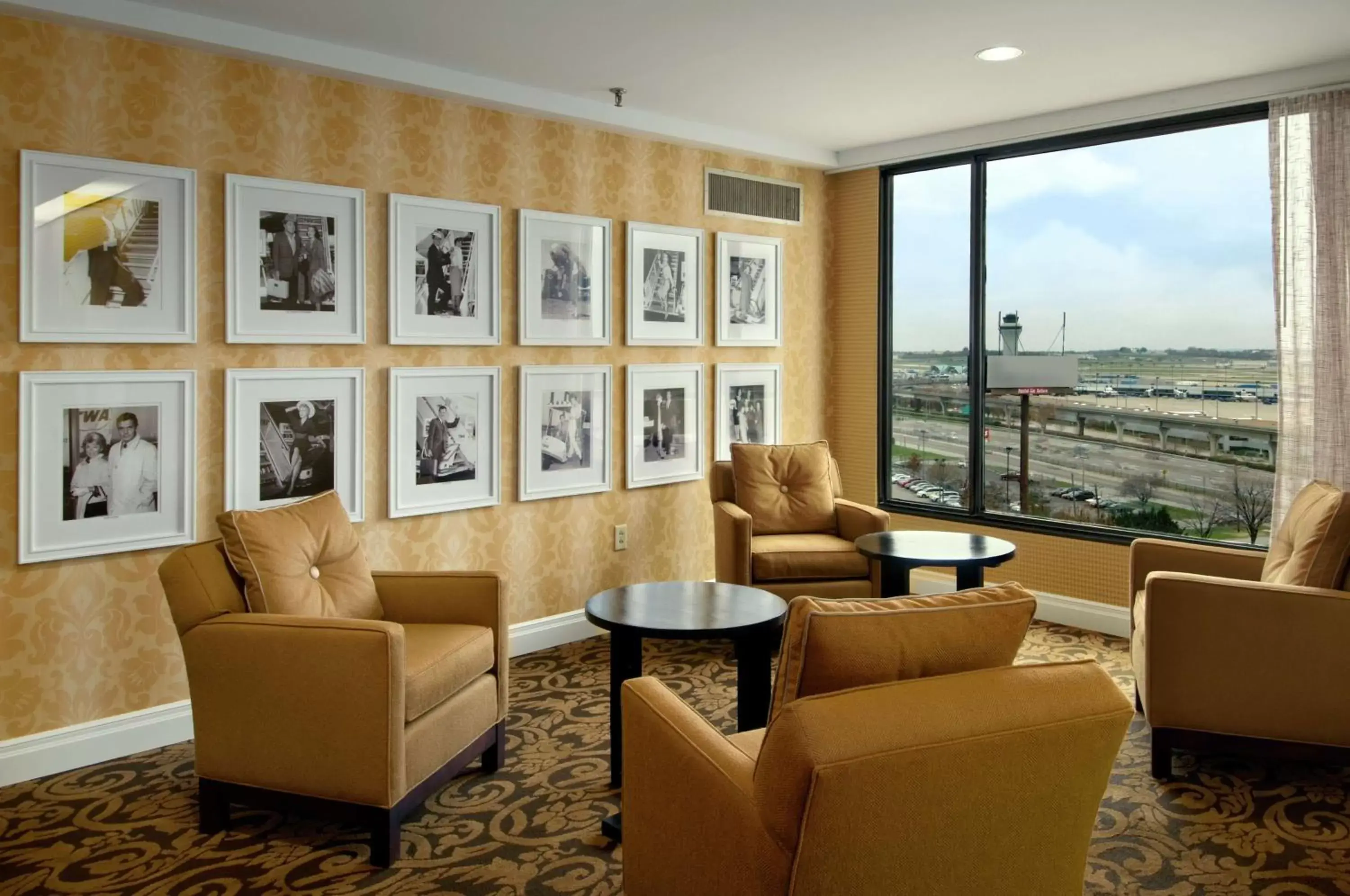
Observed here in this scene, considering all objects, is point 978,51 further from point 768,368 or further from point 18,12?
point 18,12

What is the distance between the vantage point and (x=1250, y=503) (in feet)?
16.3

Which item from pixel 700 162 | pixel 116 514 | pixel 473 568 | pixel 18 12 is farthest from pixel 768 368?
pixel 18 12

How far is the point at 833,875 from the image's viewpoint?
1832mm

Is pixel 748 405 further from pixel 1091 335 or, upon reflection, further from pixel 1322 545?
pixel 1322 545

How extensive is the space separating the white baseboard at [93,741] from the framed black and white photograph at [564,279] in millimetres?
2251

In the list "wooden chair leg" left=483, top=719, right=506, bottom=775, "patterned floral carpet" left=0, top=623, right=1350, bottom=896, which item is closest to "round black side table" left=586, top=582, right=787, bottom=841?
"patterned floral carpet" left=0, top=623, right=1350, bottom=896

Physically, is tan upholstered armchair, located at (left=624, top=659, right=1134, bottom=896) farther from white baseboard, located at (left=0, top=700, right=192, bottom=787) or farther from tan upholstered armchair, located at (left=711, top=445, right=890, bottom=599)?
tan upholstered armchair, located at (left=711, top=445, right=890, bottom=599)

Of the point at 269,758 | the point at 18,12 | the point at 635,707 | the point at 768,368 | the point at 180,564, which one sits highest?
the point at 18,12

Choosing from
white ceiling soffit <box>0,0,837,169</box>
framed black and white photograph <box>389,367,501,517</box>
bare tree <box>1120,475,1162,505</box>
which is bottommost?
bare tree <box>1120,475,1162,505</box>

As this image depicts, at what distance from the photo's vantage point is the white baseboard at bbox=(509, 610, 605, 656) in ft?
16.4

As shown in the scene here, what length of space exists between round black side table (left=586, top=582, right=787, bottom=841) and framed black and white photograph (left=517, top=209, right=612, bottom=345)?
6.37 ft

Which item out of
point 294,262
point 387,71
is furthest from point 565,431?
point 387,71

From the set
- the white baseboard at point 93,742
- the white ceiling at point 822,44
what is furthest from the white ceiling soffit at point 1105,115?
the white baseboard at point 93,742

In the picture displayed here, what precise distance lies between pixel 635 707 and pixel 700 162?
405cm
